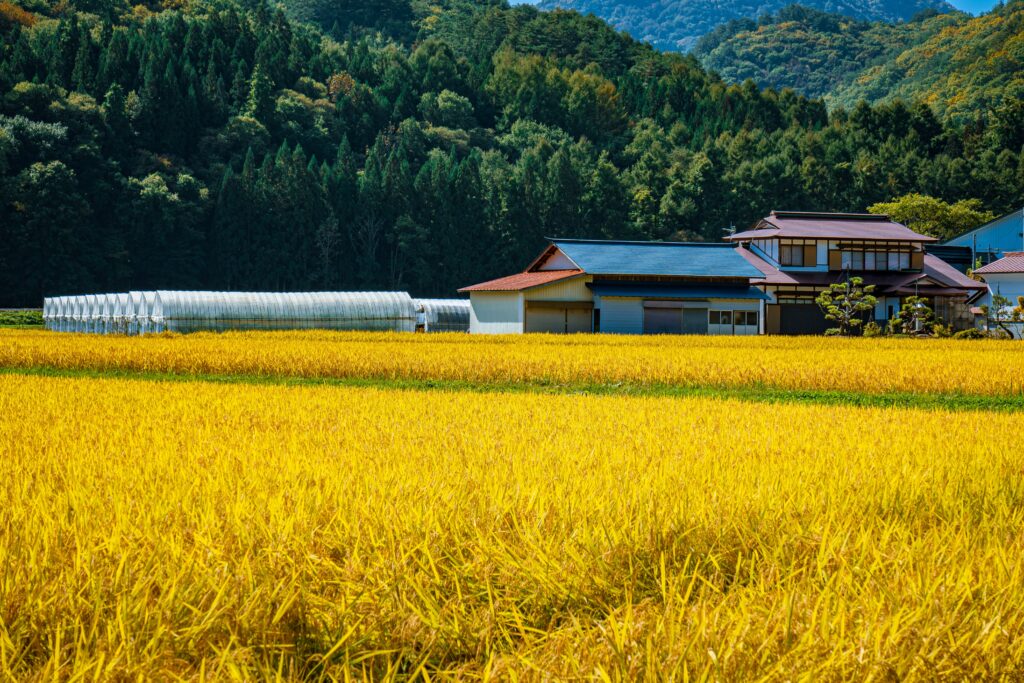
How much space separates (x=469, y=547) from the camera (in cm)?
414

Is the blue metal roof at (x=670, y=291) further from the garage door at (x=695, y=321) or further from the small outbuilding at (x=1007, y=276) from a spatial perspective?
the small outbuilding at (x=1007, y=276)

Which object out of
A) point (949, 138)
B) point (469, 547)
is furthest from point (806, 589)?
point (949, 138)

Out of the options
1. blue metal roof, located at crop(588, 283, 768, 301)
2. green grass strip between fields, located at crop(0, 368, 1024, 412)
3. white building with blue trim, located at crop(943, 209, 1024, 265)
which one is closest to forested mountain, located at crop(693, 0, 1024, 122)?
white building with blue trim, located at crop(943, 209, 1024, 265)

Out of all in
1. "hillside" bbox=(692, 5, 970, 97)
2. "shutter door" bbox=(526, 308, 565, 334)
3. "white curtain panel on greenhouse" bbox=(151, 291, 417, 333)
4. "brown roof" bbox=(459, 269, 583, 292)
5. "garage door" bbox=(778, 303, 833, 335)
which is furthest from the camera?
"hillside" bbox=(692, 5, 970, 97)

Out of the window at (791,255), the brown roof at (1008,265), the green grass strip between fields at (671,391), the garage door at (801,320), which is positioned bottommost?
the green grass strip between fields at (671,391)

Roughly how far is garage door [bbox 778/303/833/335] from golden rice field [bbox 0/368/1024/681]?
41.9m

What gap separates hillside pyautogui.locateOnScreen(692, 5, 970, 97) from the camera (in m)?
174

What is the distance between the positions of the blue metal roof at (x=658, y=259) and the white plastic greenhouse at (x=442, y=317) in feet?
19.0

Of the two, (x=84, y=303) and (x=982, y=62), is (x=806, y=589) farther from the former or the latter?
(x=982, y=62)

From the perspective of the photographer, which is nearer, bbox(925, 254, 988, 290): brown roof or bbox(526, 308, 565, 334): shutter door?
bbox(526, 308, 565, 334): shutter door

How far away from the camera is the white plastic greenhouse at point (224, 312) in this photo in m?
38.5

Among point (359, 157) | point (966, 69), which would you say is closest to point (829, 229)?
point (359, 157)

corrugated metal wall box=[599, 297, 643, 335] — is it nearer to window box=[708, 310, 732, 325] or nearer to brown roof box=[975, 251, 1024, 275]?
window box=[708, 310, 732, 325]

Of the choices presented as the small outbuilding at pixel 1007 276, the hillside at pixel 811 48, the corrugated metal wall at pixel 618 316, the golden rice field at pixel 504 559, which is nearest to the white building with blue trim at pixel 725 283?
the corrugated metal wall at pixel 618 316
